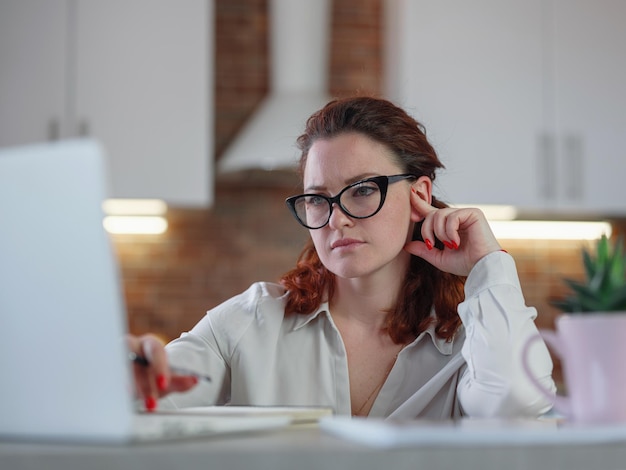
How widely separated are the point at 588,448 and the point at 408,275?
45.4 inches

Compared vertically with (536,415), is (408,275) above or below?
above

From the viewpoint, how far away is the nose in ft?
5.45

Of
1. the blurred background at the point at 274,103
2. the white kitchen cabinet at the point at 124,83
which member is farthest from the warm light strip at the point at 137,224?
the white kitchen cabinet at the point at 124,83

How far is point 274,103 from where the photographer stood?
3486 mm

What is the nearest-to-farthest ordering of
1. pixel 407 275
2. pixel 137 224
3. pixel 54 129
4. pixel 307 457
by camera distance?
pixel 307 457 → pixel 407 275 → pixel 54 129 → pixel 137 224

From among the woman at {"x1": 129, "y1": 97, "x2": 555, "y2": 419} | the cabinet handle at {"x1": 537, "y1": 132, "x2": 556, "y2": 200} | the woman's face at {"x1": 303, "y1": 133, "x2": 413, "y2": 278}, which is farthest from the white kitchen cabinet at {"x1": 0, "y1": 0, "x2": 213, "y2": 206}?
the woman's face at {"x1": 303, "y1": 133, "x2": 413, "y2": 278}

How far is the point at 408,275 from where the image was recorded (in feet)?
6.10

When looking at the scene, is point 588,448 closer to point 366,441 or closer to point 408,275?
point 366,441

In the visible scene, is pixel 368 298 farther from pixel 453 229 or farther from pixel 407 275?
pixel 453 229

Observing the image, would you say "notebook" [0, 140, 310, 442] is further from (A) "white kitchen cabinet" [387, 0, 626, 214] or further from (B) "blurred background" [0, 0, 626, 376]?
(A) "white kitchen cabinet" [387, 0, 626, 214]

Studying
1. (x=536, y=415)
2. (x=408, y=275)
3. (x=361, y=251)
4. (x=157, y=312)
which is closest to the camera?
(x=536, y=415)

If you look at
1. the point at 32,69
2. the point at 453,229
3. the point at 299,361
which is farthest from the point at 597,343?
the point at 32,69

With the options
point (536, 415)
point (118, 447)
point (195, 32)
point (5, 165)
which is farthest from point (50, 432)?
point (195, 32)

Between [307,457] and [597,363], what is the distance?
338mm
